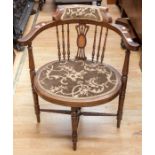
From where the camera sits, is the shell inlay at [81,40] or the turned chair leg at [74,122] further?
the shell inlay at [81,40]

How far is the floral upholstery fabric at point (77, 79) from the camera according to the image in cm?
188

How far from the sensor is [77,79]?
196 centimetres

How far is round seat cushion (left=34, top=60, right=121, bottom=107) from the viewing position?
6.02ft

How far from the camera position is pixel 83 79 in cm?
196

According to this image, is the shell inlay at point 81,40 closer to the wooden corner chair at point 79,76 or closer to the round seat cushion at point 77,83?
the wooden corner chair at point 79,76

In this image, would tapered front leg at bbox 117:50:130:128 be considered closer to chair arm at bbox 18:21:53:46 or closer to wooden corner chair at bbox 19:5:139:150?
wooden corner chair at bbox 19:5:139:150

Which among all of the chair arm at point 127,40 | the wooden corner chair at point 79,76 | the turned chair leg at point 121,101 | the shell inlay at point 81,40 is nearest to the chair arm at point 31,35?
the wooden corner chair at point 79,76

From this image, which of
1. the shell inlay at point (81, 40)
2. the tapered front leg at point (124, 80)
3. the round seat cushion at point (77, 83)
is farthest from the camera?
the shell inlay at point (81, 40)

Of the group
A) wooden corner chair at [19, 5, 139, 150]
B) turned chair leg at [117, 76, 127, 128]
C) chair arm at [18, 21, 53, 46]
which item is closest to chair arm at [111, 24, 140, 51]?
wooden corner chair at [19, 5, 139, 150]

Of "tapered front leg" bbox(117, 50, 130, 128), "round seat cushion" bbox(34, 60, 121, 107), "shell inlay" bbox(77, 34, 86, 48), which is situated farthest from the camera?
"shell inlay" bbox(77, 34, 86, 48)

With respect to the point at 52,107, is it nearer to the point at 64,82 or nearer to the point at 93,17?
the point at 64,82

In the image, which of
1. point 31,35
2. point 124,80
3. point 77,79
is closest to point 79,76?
point 77,79
